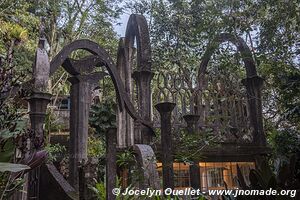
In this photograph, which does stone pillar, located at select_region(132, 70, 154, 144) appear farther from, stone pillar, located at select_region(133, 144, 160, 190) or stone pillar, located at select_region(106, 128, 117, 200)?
stone pillar, located at select_region(106, 128, 117, 200)

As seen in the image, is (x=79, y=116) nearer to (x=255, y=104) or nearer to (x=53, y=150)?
(x=53, y=150)

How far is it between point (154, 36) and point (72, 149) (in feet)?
25.7

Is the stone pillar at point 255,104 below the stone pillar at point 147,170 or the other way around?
the other way around

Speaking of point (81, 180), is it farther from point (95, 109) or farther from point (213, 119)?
point (95, 109)

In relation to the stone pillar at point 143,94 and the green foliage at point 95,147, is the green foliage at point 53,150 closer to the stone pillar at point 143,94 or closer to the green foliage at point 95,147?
the green foliage at point 95,147

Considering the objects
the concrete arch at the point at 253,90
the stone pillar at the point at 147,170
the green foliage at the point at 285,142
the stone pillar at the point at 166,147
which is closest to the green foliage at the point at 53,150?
the stone pillar at the point at 147,170

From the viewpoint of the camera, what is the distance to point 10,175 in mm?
1718

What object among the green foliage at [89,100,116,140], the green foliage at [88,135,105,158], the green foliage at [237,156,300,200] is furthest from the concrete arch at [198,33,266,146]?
the green foliage at [89,100,116,140]

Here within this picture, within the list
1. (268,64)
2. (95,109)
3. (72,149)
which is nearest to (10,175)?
(72,149)

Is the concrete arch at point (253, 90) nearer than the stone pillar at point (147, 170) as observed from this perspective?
No

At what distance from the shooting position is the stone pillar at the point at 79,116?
16.9 feet

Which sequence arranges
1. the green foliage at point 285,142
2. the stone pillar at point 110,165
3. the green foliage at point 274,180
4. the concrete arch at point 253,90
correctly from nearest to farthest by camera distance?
the green foliage at point 274,180 → the stone pillar at point 110,165 → the green foliage at point 285,142 → the concrete arch at point 253,90

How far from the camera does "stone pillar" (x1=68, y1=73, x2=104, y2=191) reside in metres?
5.16

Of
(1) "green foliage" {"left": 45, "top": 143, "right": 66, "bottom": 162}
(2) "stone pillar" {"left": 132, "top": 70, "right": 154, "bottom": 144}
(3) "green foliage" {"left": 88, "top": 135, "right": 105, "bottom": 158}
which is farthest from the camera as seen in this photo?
(3) "green foliage" {"left": 88, "top": 135, "right": 105, "bottom": 158}
